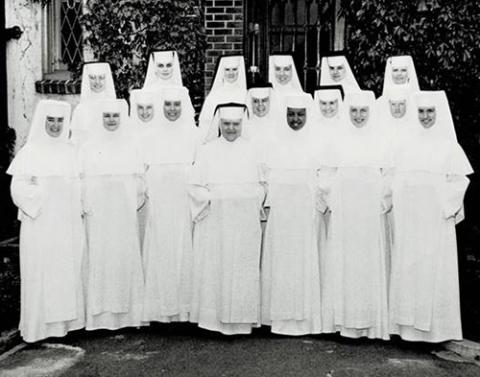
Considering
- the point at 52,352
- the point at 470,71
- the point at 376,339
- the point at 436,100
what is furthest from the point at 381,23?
the point at 52,352

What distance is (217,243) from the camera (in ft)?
23.0

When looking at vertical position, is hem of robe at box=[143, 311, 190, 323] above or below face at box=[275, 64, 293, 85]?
below

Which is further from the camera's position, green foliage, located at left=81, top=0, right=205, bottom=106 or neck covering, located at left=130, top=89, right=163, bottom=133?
green foliage, located at left=81, top=0, right=205, bottom=106

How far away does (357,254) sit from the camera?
6871 mm

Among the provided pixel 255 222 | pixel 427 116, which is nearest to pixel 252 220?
pixel 255 222

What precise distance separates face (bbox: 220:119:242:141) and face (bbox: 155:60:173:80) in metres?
1.55

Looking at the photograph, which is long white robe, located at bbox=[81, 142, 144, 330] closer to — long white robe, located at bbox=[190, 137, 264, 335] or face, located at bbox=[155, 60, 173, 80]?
long white robe, located at bbox=[190, 137, 264, 335]

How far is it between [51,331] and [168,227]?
135cm

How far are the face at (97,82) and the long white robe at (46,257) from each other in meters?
1.62

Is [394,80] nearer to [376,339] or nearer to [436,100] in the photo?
[436,100]

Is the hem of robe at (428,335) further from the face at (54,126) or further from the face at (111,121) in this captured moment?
the face at (54,126)

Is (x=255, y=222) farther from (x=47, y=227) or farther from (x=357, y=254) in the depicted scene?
(x=47, y=227)

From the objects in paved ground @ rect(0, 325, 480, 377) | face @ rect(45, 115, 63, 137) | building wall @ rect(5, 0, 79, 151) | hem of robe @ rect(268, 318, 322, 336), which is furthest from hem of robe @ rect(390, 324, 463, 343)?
building wall @ rect(5, 0, 79, 151)

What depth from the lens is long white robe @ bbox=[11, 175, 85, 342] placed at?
22.2ft
